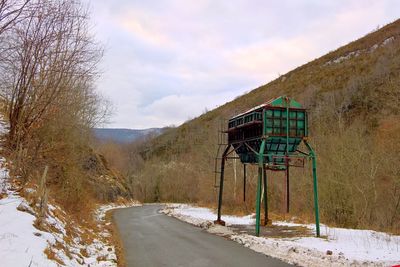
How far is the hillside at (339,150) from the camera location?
74.2 feet

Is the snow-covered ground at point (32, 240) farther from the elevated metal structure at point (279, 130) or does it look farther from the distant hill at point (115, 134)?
the distant hill at point (115, 134)

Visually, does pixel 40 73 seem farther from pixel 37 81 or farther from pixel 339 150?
pixel 339 150

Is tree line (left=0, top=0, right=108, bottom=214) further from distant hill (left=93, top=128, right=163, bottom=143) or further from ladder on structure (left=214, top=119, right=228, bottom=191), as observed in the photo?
distant hill (left=93, top=128, right=163, bottom=143)

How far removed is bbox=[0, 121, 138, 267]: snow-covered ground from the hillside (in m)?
13.5

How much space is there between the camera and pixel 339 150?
80.1 ft

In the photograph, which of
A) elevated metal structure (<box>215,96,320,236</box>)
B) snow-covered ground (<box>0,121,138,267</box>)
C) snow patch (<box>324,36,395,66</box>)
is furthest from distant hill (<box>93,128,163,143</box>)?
snow patch (<box>324,36,395,66</box>)

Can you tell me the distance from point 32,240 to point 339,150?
20432 mm

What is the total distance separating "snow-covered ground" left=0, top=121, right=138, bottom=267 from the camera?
7394 millimetres

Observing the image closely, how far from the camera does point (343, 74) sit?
65375mm

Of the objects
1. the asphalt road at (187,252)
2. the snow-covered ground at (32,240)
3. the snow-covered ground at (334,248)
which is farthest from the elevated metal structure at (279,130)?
the snow-covered ground at (32,240)

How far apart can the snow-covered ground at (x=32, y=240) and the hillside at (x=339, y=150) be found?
13.5m

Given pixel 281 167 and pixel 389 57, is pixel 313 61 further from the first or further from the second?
pixel 281 167

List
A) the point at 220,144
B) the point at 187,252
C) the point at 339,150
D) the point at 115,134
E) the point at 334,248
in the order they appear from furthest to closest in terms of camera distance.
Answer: the point at 115,134
the point at 339,150
the point at 220,144
the point at 187,252
the point at 334,248

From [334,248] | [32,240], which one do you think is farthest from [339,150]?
[32,240]
